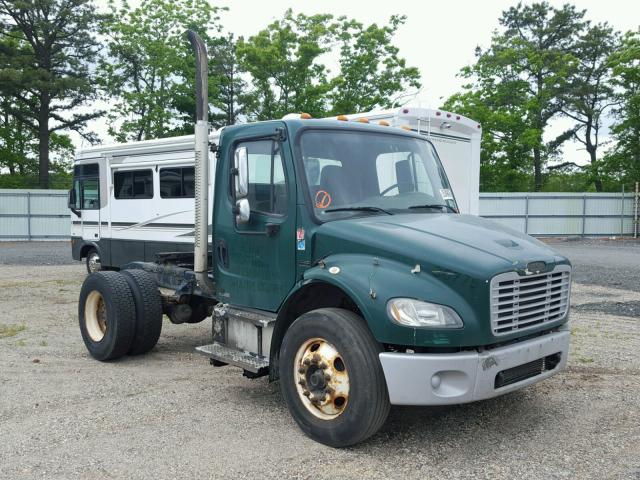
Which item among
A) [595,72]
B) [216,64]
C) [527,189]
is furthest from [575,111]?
[216,64]

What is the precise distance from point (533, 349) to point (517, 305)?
1.27 ft

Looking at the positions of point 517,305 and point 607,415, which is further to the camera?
point 607,415

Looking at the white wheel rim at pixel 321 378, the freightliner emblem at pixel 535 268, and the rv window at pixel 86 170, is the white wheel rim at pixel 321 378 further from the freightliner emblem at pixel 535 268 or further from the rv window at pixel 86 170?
the rv window at pixel 86 170

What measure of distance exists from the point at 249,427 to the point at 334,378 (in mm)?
961

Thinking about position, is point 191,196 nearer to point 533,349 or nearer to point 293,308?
point 293,308

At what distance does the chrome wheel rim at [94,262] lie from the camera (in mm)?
15227

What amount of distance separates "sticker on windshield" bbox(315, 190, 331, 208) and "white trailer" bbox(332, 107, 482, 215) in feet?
18.2

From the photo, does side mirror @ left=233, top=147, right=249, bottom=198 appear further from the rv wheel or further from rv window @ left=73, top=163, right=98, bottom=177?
the rv wheel

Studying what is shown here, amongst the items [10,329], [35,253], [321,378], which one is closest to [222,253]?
[321,378]

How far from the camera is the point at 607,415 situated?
5359 millimetres

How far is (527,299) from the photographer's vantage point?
4.55m

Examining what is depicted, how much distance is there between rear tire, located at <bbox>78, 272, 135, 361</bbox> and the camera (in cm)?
682

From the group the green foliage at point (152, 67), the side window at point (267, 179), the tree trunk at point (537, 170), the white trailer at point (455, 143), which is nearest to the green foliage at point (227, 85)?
the green foliage at point (152, 67)

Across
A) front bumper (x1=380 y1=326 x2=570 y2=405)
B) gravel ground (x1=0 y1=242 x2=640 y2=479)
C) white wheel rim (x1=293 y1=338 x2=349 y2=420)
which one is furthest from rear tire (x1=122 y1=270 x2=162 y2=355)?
front bumper (x1=380 y1=326 x2=570 y2=405)
